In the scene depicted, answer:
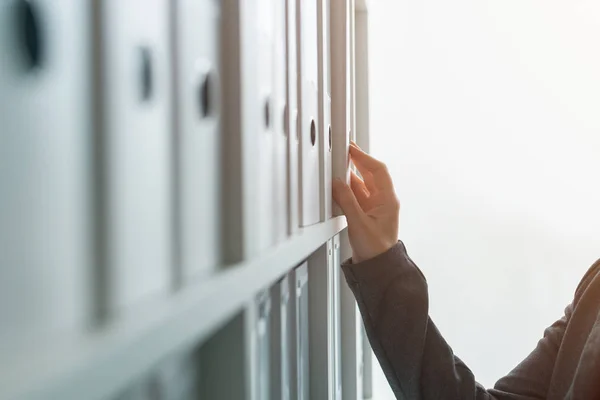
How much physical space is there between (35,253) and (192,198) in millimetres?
144

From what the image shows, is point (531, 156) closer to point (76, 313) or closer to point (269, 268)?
point (269, 268)

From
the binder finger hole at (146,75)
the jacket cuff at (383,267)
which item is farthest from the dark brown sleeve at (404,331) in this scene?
the binder finger hole at (146,75)

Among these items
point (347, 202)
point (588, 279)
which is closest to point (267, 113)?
point (347, 202)

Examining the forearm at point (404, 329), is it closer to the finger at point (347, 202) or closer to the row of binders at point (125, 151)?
the finger at point (347, 202)

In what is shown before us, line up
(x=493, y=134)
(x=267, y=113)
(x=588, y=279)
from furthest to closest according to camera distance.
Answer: (x=493, y=134)
(x=588, y=279)
(x=267, y=113)

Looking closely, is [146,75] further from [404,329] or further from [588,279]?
[588,279]

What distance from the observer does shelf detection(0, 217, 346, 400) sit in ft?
0.55

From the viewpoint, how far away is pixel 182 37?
1.00 ft

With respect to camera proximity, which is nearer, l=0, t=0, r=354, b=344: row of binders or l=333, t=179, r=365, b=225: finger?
l=0, t=0, r=354, b=344: row of binders

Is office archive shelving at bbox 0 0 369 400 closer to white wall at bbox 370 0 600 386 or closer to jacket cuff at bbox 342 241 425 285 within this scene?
jacket cuff at bbox 342 241 425 285

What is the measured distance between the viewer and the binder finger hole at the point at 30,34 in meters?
0.17

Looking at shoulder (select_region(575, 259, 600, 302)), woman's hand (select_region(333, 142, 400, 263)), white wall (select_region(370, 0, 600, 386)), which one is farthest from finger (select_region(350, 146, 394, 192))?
white wall (select_region(370, 0, 600, 386))

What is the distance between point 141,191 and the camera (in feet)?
0.84

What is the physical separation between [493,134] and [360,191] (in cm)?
108
